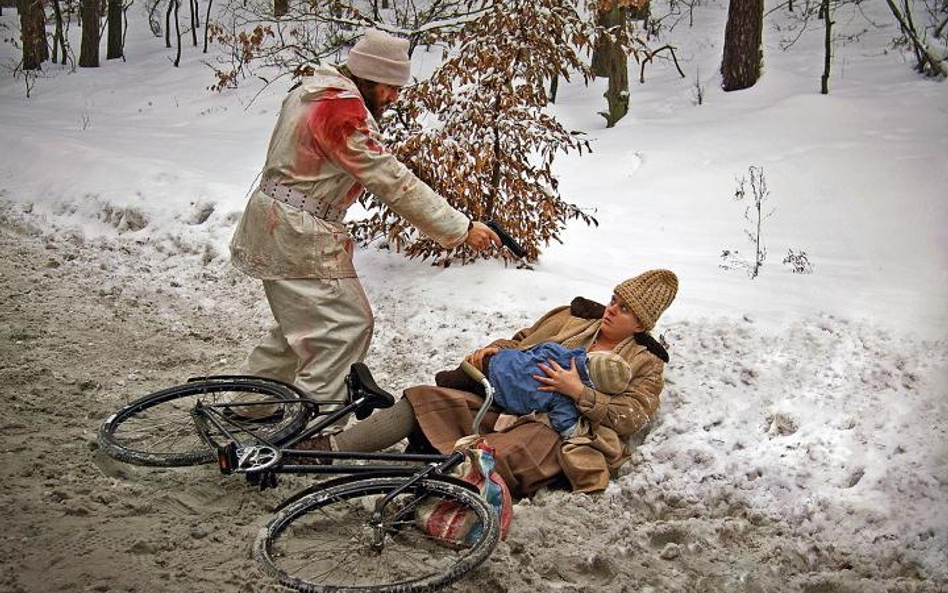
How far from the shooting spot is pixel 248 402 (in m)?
4.18

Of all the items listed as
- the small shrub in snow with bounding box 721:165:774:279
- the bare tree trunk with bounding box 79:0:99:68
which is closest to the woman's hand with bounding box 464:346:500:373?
the small shrub in snow with bounding box 721:165:774:279

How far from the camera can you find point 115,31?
20000 millimetres

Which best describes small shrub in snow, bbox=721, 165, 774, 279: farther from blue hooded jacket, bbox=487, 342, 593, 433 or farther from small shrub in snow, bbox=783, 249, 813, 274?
blue hooded jacket, bbox=487, 342, 593, 433

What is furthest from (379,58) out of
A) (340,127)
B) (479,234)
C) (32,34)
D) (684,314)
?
(32,34)

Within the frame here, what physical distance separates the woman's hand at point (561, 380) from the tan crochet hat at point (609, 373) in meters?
0.09

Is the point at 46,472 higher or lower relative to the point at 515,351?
lower

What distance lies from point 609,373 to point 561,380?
245 millimetres

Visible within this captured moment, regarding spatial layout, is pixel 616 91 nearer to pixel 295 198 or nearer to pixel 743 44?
pixel 743 44

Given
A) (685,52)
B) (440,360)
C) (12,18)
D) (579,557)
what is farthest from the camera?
(12,18)

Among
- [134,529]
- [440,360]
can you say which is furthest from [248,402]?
[440,360]

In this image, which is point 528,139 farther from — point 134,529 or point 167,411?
point 134,529

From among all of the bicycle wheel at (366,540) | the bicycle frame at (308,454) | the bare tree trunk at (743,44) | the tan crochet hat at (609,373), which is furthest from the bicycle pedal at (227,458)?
the bare tree trunk at (743,44)

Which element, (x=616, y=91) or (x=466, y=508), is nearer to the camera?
(x=466, y=508)

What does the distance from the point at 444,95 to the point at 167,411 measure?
313 cm
